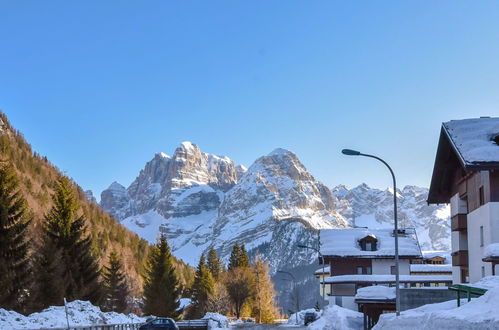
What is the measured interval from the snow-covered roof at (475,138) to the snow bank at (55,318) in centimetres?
2213

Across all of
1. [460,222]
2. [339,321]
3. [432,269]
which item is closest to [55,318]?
[339,321]

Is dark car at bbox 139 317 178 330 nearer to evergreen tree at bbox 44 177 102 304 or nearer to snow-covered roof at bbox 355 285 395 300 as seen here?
evergreen tree at bbox 44 177 102 304

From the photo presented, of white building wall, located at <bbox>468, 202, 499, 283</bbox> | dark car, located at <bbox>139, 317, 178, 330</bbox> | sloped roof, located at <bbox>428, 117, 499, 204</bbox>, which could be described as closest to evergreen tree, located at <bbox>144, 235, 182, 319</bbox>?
dark car, located at <bbox>139, 317, 178, 330</bbox>

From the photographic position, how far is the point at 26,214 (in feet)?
119

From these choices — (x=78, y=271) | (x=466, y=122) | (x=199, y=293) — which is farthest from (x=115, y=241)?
(x=466, y=122)

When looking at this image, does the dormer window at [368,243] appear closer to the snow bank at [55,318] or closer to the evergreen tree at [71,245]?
the evergreen tree at [71,245]

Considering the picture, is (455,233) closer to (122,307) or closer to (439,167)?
(439,167)

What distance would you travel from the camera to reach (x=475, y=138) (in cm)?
3600

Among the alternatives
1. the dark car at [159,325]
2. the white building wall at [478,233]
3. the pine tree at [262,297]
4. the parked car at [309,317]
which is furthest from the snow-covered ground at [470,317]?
the pine tree at [262,297]

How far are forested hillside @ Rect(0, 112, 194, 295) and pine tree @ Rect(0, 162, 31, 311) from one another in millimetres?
26287

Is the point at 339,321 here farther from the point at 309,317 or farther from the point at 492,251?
the point at 309,317

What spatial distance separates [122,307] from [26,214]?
1391 inches

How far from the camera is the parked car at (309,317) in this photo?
254 feet

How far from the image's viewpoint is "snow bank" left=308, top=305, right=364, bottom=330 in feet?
157
